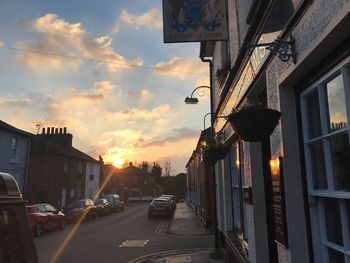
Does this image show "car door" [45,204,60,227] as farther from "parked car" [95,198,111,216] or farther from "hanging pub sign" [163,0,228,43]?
"hanging pub sign" [163,0,228,43]

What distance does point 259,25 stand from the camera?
5.12 m

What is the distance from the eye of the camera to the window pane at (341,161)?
318 cm

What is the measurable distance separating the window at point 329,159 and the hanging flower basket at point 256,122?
0.39m

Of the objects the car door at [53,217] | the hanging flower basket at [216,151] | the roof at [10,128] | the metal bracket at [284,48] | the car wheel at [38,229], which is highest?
the roof at [10,128]

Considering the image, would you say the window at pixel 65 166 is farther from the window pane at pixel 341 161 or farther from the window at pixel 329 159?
the window pane at pixel 341 161

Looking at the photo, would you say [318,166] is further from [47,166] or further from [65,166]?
[65,166]

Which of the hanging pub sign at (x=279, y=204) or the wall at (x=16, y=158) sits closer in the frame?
the hanging pub sign at (x=279, y=204)

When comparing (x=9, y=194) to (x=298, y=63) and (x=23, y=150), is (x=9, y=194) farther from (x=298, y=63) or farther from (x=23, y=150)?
(x=23, y=150)

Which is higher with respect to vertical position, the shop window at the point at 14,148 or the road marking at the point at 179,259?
the shop window at the point at 14,148

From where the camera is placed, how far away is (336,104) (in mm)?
3309

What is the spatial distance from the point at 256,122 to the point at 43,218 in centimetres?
1850

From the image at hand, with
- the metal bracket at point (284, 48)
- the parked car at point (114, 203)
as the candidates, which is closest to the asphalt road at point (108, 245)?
the metal bracket at point (284, 48)

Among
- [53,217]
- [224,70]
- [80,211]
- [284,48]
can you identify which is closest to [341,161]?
[284,48]

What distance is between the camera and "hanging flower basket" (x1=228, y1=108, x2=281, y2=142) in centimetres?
381
